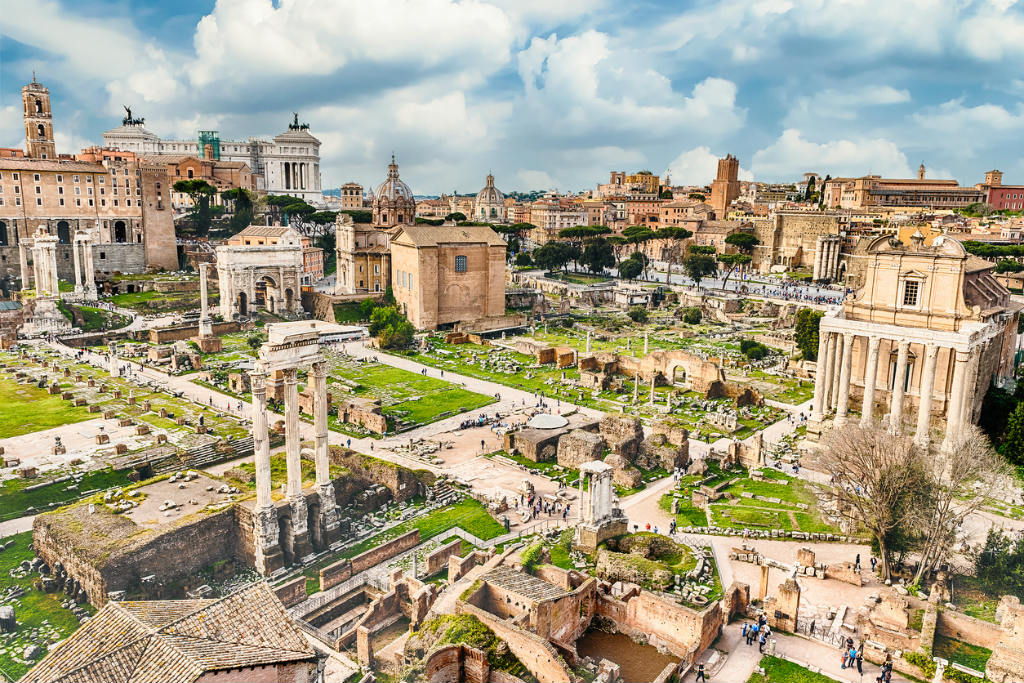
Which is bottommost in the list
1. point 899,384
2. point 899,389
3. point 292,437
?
point 292,437

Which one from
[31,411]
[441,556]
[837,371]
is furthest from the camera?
[837,371]

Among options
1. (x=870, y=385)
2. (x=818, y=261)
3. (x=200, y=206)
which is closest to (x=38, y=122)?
(x=200, y=206)

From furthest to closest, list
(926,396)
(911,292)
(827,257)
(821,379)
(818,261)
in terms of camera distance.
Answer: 1. (818,261)
2. (827,257)
3. (821,379)
4. (911,292)
5. (926,396)

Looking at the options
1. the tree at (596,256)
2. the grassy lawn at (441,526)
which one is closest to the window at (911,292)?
the grassy lawn at (441,526)

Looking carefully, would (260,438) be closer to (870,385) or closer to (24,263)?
(870,385)

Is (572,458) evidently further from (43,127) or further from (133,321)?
(43,127)

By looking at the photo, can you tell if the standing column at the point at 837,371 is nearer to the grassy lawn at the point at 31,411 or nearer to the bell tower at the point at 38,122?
the grassy lawn at the point at 31,411

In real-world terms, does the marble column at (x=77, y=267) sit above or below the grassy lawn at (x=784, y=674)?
above
